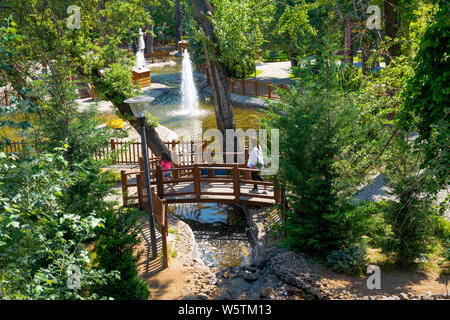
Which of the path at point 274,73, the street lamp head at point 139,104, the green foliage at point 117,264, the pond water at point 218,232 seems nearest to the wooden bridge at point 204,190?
the pond water at point 218,232

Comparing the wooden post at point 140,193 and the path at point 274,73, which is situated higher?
the path at point 274,73

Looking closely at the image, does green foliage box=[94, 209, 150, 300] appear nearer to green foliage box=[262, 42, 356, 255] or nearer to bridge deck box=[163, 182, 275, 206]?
green foliage box=[262, 42, 356, 255]

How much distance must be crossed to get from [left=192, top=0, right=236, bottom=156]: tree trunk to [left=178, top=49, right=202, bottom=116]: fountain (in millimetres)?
11656

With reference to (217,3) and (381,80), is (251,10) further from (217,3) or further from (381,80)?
(381,80)

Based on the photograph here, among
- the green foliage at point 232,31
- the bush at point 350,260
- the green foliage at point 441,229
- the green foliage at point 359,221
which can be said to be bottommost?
the bush at point 350,260

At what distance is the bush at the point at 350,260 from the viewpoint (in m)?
9.00

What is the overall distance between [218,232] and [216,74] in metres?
5.91

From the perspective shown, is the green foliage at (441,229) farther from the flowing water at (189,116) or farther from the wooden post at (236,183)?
the flowing water at (189,116)

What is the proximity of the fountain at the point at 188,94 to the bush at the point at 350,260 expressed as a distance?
62.5 ft

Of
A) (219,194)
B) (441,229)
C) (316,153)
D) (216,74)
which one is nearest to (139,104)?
(316,153)

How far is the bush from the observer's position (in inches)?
354
